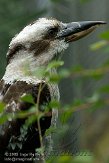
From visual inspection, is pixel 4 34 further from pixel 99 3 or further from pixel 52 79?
pixel 52 79

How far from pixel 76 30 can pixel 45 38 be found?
0.86ft

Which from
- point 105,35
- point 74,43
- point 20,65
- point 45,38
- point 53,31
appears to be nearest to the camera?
point 105,35

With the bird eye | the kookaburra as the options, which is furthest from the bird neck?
the bird eye

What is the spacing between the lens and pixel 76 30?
5.16m

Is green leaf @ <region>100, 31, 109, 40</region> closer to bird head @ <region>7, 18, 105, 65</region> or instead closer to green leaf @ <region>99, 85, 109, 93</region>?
green leaf @ <region>99, 85, 109, 93</region>

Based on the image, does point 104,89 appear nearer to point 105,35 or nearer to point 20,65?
point 105,35

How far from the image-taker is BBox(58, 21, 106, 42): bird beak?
5.04 metres

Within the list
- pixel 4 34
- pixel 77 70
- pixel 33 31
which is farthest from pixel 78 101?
pixel 4 34

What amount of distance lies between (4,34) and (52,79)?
659cm

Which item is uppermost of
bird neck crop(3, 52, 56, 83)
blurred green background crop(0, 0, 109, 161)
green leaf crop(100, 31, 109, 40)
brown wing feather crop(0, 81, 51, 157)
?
blurred green background crop(0, 0, 109, 161)

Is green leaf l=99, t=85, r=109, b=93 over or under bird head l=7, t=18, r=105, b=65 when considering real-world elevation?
under

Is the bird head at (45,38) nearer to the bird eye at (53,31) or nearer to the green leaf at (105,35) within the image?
→ the bird eye at (53,31)

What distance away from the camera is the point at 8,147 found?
4176 millimetres

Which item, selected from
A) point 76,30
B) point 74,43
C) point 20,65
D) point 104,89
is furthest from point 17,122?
point 74,43
